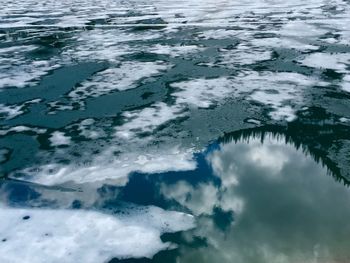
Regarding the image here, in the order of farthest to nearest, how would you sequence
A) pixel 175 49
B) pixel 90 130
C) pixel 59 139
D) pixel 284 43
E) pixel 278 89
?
pixel 284 43 < pixel 175 49 < pixel 278 89 < pixel 90 130 < pixel 59 139

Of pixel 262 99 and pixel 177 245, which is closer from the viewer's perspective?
pixel 177 245

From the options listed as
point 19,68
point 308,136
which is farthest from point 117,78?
point 308,136

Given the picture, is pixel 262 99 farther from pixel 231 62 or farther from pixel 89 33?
pixel 89 33

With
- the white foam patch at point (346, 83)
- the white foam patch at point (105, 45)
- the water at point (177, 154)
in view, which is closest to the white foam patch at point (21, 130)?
the water at point (177, 154)

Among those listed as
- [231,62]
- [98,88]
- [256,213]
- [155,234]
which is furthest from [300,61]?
[155,234]

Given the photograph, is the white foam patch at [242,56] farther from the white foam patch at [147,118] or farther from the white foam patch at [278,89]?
the white foam patch at [147,118]

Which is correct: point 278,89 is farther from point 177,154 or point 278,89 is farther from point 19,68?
point 19,68
